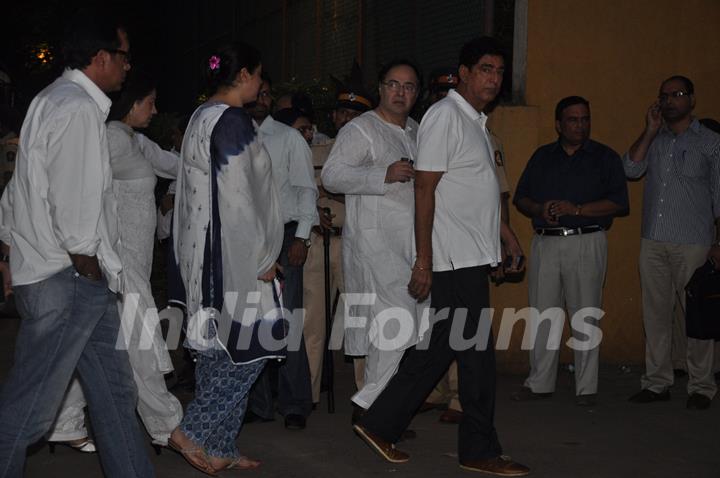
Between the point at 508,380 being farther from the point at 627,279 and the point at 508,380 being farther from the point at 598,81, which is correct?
the point at 598,81

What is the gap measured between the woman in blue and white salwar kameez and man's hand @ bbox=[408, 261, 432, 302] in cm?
75

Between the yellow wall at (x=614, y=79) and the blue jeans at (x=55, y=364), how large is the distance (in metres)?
4.88

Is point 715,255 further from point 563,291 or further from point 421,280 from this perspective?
point 421,280

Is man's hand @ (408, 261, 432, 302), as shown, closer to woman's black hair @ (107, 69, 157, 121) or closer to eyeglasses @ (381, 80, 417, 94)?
eyeglasses @ (381, 80, 417, 94)

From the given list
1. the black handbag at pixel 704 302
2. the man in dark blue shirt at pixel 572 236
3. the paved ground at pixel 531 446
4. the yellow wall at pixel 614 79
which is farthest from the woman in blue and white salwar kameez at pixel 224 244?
the yellow wall at pixel 614 79

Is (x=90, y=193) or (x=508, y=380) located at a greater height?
(x=90, y=193)

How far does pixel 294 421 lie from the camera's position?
7020 mm

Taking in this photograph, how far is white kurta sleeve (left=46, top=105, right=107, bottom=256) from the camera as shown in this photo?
14.2ft

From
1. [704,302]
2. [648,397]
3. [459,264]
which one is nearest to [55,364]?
[459,264]

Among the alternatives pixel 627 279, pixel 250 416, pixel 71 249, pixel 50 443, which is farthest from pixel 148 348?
pixel 627 279

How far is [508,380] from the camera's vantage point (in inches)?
346

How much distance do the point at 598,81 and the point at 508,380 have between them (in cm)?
248

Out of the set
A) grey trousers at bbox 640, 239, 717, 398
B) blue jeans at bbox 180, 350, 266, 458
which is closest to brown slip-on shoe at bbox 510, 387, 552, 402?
grey trousers at bbox 640, 239, 717, 398

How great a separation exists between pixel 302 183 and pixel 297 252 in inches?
17.1
